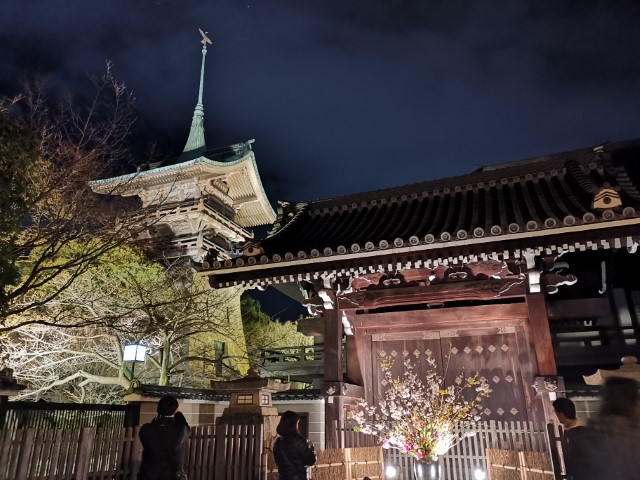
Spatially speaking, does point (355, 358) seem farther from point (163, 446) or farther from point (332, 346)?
point (163, 446)

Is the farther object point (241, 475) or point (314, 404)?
point (314, 404)

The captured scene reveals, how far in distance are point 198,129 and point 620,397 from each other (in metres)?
31.7

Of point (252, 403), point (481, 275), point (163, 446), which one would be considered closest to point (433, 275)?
point (481, 275)

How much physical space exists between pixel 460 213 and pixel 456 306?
221cm

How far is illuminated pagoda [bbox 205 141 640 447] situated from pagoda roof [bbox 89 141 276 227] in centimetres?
1600

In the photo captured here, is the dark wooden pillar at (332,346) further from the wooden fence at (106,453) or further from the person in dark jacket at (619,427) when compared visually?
the person in dark jacket at (619,427)

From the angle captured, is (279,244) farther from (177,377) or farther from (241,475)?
(177,377)

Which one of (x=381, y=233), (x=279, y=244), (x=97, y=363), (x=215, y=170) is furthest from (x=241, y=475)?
(x=215, y=170)

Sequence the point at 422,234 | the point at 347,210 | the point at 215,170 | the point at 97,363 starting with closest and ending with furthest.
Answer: the point at 422,234 < the point at 347,210 < the point at 97,363 < the point at 215,170

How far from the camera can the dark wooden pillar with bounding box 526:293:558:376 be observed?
7930mm

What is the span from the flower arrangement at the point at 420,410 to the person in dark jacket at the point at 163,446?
4129mm

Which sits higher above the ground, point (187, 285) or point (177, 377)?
point (187, 285)

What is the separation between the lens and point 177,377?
62.6ft

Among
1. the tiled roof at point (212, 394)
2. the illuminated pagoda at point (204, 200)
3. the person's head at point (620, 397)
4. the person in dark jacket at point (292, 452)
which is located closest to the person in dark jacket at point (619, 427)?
the person's head at point (620, 397)
